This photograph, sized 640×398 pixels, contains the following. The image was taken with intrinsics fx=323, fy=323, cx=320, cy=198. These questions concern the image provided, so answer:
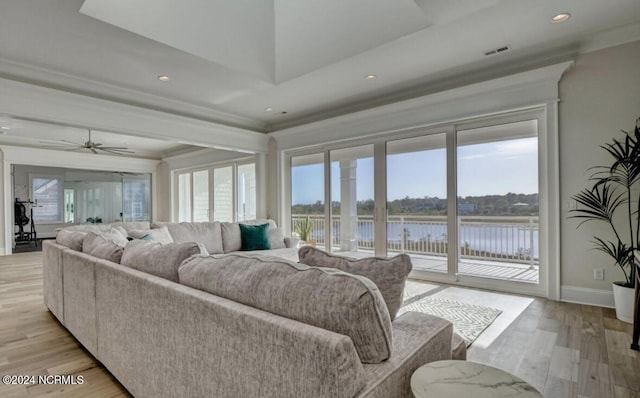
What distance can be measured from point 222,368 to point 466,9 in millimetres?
2912

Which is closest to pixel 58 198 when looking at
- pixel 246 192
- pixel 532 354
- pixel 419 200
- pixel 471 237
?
pixel 246 192

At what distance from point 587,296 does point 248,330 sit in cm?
375

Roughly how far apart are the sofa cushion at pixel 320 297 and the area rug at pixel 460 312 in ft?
6.17

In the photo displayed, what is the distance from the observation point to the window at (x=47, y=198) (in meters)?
9.50

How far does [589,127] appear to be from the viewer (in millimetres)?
3264

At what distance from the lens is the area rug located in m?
2.67

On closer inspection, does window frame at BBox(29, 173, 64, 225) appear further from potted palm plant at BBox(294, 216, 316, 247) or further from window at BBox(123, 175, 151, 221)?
potted palm plant at BBox(294, 216, 316, 247)

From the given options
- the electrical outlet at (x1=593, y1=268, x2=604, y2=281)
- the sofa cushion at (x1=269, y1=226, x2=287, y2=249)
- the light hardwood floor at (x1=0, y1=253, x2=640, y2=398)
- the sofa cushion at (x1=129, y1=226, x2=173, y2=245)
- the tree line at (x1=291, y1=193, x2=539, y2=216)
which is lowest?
the light hardwood floor at (x1=0, y1=253, x2=640, y2=398)

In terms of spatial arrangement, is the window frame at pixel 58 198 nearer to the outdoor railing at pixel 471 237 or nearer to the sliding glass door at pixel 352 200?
the sliding glass door at pixel 352 200

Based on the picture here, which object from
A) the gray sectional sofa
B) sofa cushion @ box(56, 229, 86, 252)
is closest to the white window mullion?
the gray sectional sofa

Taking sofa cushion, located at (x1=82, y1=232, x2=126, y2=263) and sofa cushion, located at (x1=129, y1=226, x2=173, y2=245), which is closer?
sofa cushion, located at (x1=82, y1=232, x2=126, y2=263)

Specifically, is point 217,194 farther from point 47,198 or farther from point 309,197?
point 47,198

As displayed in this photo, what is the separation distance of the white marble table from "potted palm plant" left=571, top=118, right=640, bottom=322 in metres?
2.79

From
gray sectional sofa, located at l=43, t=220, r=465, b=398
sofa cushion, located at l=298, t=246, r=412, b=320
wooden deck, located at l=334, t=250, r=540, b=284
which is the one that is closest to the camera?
gray sectional sofa, located at l=43, t=220, r=465, b=398
